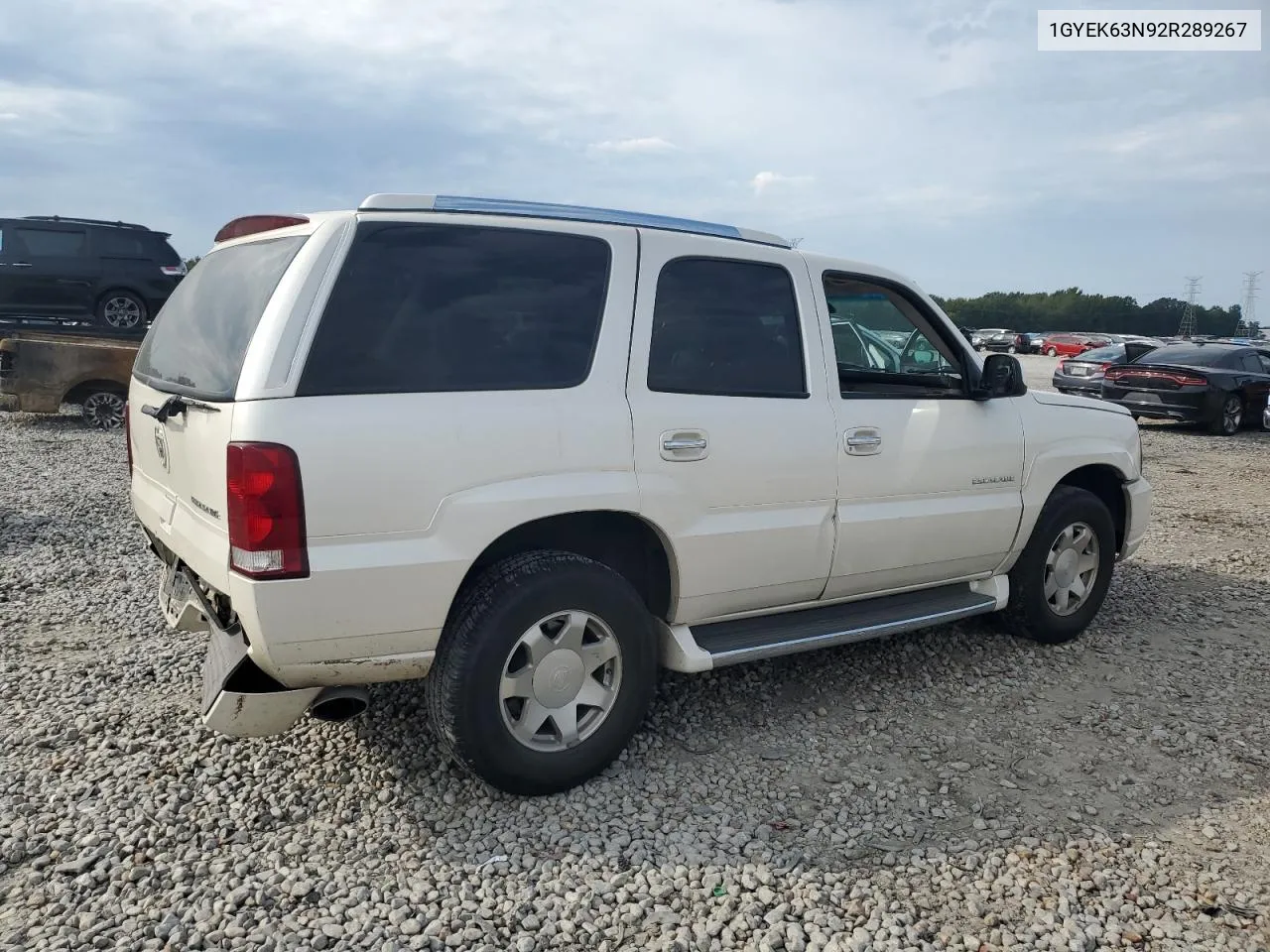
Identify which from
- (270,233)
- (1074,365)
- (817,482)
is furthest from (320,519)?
(1074,365)

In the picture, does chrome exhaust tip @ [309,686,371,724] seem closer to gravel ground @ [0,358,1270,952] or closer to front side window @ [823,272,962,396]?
gravel ground @ [0,358,1270,952]

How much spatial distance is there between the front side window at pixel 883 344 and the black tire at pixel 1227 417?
13.2 metres

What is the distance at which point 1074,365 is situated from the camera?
1880 cm

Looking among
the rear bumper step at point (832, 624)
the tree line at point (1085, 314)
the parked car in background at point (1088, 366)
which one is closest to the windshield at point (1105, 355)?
the parked car in background at point (1088, 366)

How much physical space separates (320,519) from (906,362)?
8.93 feet

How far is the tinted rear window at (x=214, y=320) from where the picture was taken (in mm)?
3092

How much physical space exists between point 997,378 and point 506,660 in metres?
2.64

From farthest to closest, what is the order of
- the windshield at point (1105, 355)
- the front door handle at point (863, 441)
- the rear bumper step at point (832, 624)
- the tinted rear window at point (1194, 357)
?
the windshield at point (1105, 355)
the tinted rear window at point (1194, 357)
the front door handle at point (863, 441)
the rear bumper step at point (832, 624)

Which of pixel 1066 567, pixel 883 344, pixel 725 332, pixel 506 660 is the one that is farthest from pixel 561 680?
pixel 1066 567

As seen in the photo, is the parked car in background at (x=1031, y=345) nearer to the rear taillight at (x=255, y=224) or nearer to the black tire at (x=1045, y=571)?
the black tire at (x=1045, y=571)

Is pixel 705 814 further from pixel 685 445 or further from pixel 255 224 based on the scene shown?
pixel 255 224

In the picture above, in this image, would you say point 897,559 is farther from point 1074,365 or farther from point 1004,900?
point 1074,365

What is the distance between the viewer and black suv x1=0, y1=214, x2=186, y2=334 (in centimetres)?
1466

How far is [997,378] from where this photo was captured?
14.5 ft
